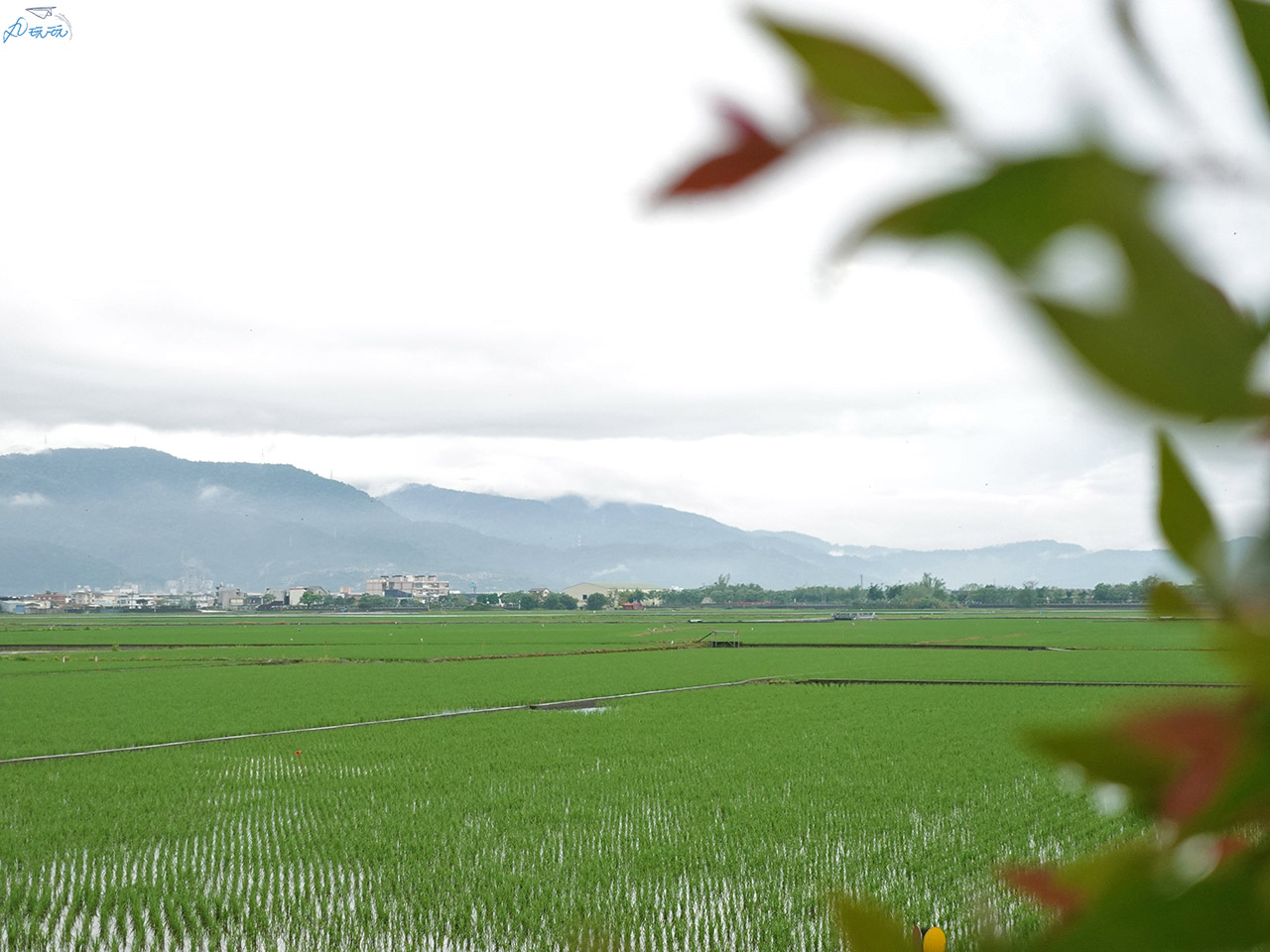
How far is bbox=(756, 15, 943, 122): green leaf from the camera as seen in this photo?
28cm

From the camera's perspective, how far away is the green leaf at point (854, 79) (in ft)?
0.93

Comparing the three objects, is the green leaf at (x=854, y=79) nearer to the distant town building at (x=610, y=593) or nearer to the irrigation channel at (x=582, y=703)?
the irrigation channel at (x=582, y=703)

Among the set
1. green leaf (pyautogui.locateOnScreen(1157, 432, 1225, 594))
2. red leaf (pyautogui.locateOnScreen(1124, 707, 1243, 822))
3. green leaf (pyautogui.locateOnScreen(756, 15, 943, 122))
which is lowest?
red leaf (pyautogui.locateOnScreen(1124, 707, 1243, 822))

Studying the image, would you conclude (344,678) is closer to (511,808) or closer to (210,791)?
(210,791)

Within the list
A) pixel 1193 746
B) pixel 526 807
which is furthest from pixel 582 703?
pixel 1193 746

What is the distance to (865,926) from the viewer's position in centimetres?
33

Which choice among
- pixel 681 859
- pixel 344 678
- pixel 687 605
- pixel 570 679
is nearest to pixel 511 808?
pixel 681 859

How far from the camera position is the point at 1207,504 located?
0.96 feet

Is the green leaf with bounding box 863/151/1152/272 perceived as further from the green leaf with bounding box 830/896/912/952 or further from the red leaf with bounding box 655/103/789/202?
the green leaf with bounding box 830/896/912/952

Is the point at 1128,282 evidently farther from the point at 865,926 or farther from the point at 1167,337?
the point at 865,926

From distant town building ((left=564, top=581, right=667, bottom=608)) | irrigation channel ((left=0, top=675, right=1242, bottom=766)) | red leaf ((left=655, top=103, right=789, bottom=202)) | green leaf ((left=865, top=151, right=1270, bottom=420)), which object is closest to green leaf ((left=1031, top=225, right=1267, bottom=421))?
green leaf ((left=865, top=151, right=1270, bottom=420))

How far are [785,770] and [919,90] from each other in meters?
20.7

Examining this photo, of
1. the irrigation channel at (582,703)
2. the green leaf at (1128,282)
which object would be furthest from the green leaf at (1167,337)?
the irrigation channel at (582,703)

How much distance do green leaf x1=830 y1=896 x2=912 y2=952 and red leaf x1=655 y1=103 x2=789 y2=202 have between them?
0.25 metres
